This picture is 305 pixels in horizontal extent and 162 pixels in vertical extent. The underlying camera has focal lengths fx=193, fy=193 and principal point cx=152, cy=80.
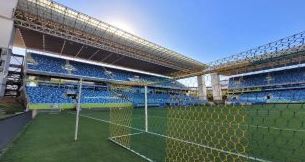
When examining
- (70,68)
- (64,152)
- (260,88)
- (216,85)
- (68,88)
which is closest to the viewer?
(216,85)

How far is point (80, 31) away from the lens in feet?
64.8

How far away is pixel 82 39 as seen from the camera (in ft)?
68.3

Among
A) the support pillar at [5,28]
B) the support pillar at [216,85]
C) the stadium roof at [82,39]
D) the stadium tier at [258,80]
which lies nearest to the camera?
the support pillar at [216,85]

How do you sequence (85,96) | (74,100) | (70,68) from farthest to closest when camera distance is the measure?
(70,68)
(85,96)
(74,100)

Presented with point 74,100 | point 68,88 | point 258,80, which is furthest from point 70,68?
point 258,80

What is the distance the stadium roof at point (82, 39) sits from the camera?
16.3 metres

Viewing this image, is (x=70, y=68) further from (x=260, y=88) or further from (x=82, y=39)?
(x=260, y=88)

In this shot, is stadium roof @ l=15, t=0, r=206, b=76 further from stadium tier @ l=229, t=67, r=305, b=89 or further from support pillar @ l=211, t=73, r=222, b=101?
support pillar @ l=211, t=73, r=222, b=101

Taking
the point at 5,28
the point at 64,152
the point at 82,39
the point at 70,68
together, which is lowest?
the point at 64,152

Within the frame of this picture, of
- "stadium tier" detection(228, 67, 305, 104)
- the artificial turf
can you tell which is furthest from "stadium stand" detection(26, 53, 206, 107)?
the artificial turf

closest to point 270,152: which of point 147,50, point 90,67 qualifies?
point 147,50

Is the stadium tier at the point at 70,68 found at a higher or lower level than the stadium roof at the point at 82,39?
lower

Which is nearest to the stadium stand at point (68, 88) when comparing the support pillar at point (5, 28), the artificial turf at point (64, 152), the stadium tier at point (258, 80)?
the support pillar at point (5, 28)

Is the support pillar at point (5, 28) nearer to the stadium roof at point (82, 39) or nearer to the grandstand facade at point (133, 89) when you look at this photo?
the grandstand facade at point (133, 89)
